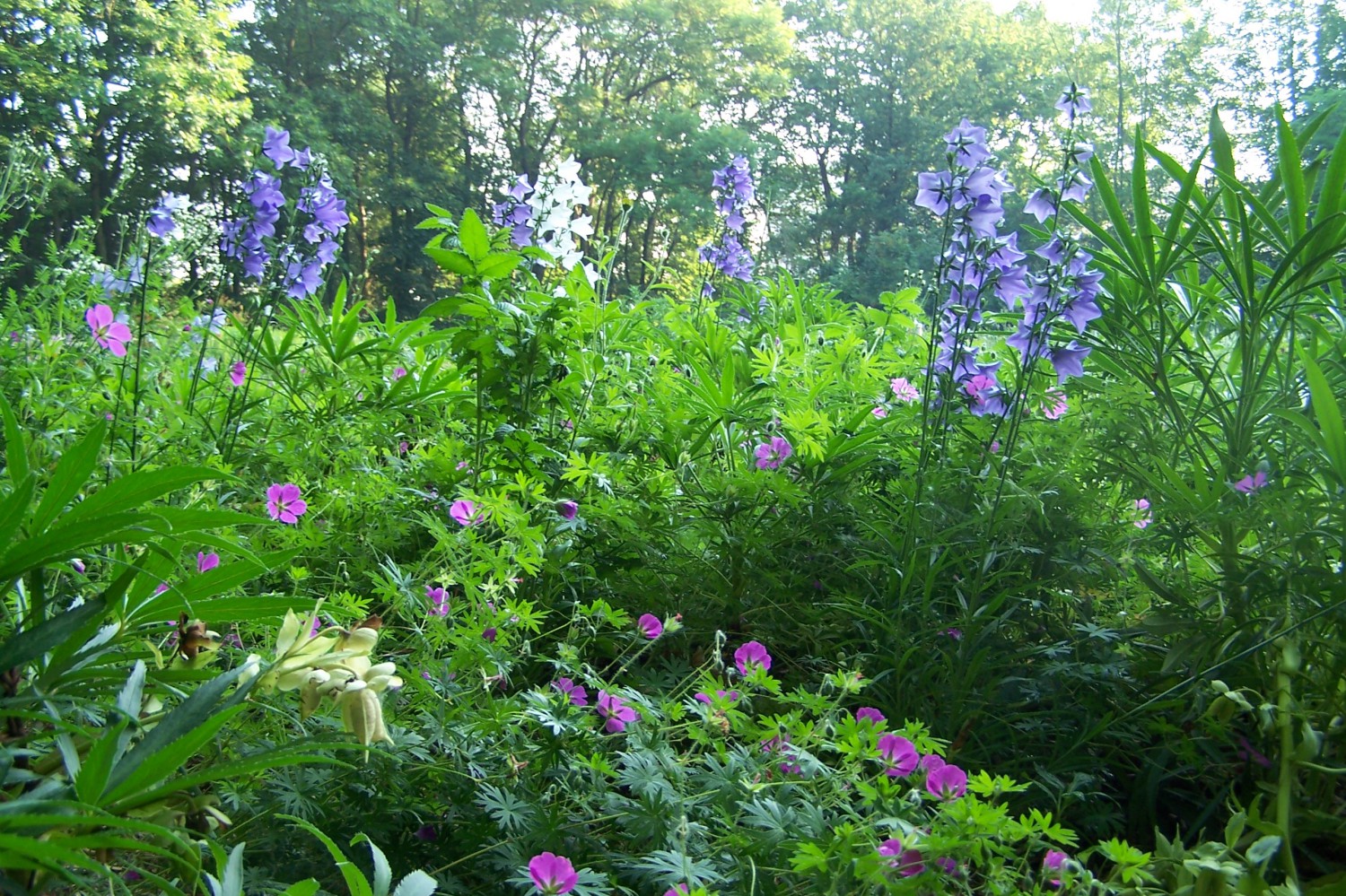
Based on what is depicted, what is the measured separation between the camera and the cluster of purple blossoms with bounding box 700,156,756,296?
328 centimetres

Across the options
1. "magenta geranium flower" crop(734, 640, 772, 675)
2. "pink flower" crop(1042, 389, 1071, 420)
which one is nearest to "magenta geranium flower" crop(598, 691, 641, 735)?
"magenta geranium flower" crop(734, 640, 772, 675)

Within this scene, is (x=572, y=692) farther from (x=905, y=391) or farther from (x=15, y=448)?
(x=905, y=391)

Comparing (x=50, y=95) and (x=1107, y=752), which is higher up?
(x=50, y=95)

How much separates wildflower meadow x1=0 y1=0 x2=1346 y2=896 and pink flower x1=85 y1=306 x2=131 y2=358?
1cm

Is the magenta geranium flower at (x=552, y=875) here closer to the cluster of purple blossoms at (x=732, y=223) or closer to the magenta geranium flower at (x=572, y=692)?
the magenta geranium flower at (x=572, y=692)

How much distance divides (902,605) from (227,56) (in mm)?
17210

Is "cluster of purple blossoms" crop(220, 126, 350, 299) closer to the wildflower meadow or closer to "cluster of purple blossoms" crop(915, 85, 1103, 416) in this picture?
the wildflower meadow

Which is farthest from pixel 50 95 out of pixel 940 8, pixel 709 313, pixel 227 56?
pixel 940 8

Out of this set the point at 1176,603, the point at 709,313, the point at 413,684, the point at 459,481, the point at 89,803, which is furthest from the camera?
the point at 709,313

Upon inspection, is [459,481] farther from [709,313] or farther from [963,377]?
[709,313]

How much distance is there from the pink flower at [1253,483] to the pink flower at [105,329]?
7.44 feet

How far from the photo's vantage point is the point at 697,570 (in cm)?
163

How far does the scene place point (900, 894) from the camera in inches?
29.7

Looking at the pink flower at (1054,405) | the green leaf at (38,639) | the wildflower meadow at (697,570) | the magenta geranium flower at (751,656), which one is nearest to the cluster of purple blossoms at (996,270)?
the wildflower meadow at (697,570)
